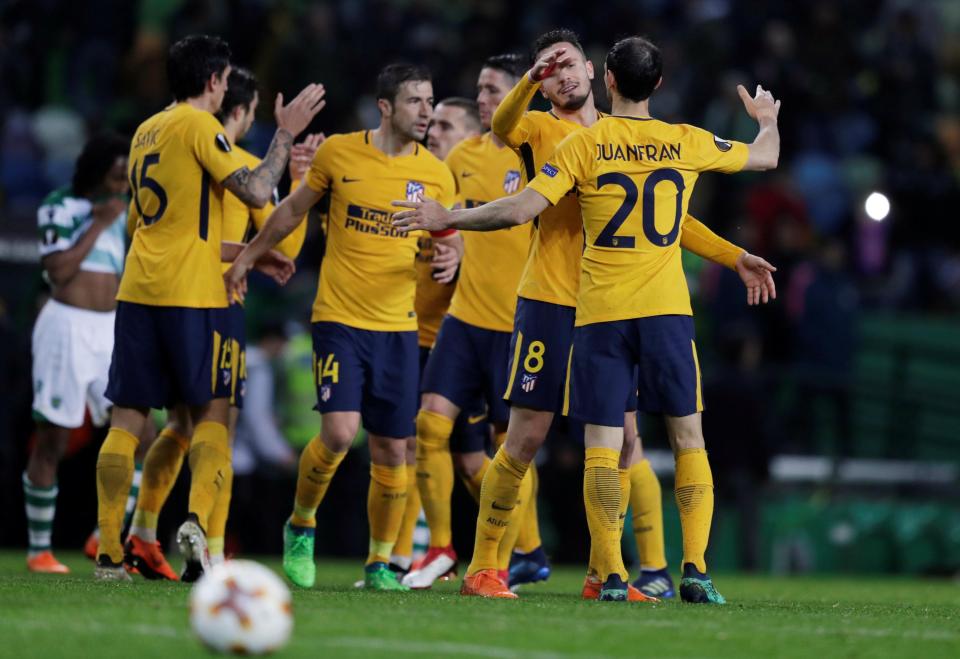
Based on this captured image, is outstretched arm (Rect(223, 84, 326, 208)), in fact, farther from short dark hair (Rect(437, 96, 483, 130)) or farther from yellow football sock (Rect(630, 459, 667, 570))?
yellow football sock (Rect(630, 459, 667, 570))

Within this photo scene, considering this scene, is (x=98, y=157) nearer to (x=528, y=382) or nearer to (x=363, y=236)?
(x=363, y=236)

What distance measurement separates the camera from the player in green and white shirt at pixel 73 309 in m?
10.3

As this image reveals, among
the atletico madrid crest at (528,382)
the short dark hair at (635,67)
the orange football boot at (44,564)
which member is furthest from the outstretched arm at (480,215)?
the orange football boot at (44,564)

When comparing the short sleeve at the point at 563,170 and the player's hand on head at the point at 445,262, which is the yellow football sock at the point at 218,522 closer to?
the player's hand on head at the point at 445,262

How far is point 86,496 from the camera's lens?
14.2m

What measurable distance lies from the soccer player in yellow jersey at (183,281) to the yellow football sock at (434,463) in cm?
116

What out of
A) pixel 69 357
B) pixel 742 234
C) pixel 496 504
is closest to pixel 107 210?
pixel 69 357

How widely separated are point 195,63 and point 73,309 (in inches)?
94.4

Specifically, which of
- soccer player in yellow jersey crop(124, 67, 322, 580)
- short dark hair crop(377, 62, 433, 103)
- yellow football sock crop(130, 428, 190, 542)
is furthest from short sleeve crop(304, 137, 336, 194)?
yellow football sock crop(130, 428, 190, 542)

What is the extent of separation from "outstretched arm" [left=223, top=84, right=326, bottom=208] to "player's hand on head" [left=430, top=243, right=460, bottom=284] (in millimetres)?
1032

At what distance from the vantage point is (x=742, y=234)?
17.3 metres

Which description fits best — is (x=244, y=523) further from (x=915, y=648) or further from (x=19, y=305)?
(x=915, y=648)

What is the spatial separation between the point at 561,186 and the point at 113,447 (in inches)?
108

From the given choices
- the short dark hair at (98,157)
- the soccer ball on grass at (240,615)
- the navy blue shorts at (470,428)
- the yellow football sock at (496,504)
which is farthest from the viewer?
the short dark hair at (98,157)
